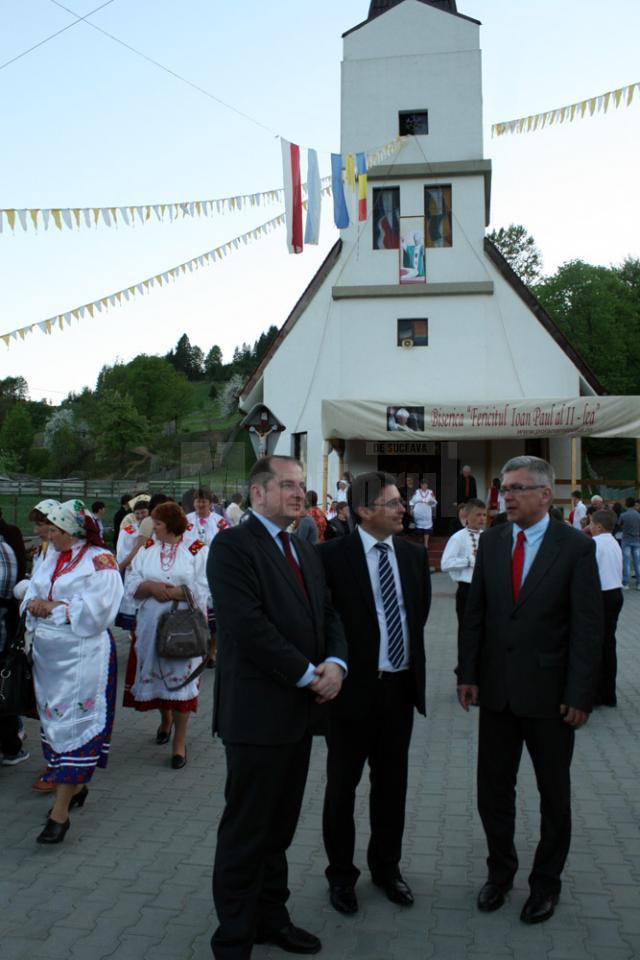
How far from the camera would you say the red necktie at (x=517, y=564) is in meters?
4.14

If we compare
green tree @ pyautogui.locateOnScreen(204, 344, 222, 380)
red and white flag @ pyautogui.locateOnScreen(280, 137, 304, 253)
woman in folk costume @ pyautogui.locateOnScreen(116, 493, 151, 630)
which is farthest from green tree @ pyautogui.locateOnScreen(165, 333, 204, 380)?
woman in folk costume @ pyautogui.locateOnScreen(116, 493, 151, 630)

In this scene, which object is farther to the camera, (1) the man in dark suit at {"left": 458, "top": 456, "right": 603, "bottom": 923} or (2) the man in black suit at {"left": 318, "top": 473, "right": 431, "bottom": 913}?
(2) the man in black suit at {"left": 318, "top": 473, "right": 431, "bottom": 913}

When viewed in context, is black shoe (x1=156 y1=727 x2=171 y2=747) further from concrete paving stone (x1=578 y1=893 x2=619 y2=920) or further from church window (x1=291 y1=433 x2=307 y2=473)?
church window (x1=291 y1=433 x2=307 y2=473)

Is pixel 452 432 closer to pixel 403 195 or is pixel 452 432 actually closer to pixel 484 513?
pixel 403 195

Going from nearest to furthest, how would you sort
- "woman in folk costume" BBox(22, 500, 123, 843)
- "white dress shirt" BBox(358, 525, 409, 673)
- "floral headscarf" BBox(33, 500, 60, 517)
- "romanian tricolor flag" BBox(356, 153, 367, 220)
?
"white dress shirt" BBox(358, 525, 409, 673), "woman in folk costume" BBox(22, 500, 123, 843), "floral headscarf" BBox(33, 500, 60, 517), "romanian tricolor flag" BBox(356, 153, 367, 220)

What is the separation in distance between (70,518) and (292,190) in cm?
944

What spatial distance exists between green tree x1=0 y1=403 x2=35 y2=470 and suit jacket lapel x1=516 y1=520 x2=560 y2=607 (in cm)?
7921

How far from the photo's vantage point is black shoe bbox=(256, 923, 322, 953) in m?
3.60

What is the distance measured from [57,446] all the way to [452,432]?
213ft

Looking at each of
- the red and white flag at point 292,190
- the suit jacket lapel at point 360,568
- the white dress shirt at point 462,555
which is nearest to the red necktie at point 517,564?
the suit jacket lapel at point 360,568

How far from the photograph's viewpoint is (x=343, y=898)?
4.00 meters

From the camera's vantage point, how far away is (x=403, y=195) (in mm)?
24484

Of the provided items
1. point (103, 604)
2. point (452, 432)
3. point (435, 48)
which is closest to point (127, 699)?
point (103, 604)

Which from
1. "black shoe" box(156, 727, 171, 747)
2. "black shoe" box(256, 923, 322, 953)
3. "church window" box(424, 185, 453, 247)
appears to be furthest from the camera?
"church window" box(424, 185, 453, 247)
